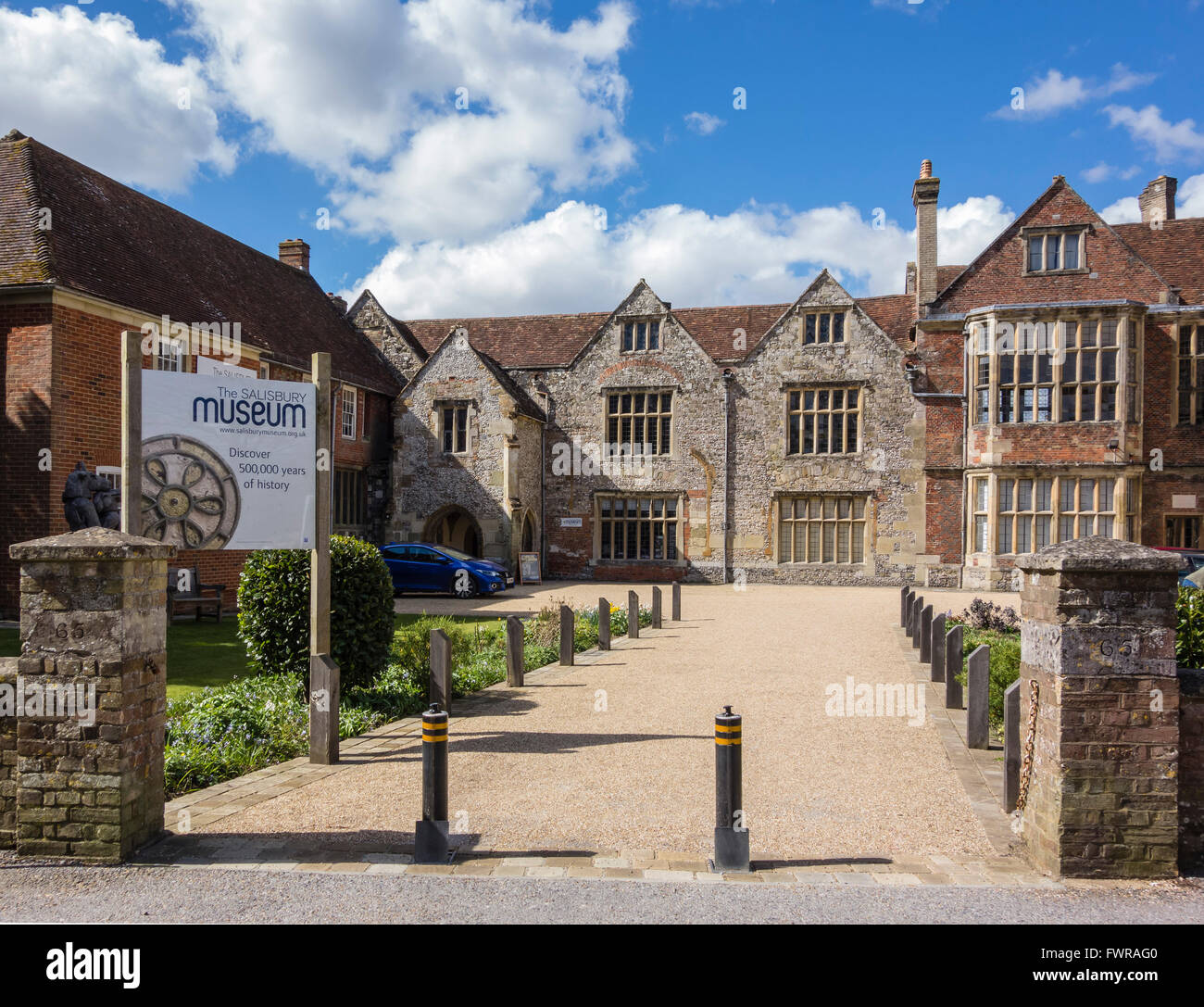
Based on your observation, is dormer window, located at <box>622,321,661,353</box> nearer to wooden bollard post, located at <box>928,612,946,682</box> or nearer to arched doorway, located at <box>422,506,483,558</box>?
arched doorway, located at <box>422,506,483,558</box>

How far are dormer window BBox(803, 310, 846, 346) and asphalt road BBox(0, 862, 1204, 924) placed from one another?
955 inches

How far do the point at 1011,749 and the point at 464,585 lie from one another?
58.6 feet

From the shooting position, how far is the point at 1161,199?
27.8 meters

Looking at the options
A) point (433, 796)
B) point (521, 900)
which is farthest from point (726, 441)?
point (521, 900)

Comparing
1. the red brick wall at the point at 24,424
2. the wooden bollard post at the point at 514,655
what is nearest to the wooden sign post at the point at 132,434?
the wooden bollard post at the point at 514,655

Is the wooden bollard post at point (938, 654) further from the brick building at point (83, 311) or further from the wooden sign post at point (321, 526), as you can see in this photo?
the brick building at point (83, 311)

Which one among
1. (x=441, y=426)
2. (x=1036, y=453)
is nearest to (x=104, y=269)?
(x=441, y=426)

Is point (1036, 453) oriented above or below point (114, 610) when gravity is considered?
above

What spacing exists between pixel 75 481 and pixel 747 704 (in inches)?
401

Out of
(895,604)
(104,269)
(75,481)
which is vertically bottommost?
(895,604)

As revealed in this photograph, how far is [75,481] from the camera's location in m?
12.7

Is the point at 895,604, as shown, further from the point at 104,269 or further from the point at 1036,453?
the point at 104,269

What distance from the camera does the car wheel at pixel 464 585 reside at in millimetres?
22641

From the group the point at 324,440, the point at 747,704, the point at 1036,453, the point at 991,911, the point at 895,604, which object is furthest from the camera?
the point at 1036,453
